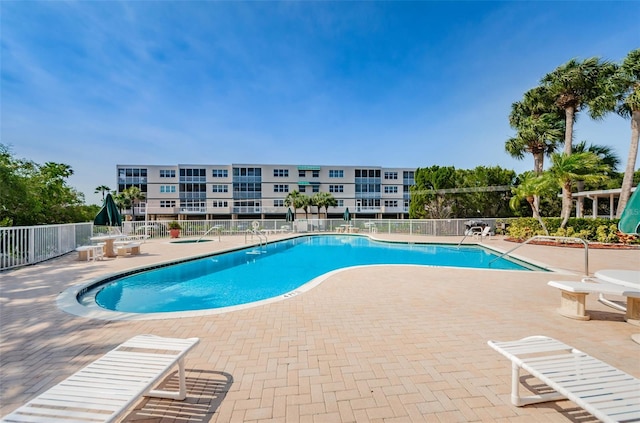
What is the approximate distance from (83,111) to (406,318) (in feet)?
54.8

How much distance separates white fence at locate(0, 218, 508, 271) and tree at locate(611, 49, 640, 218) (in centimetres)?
715

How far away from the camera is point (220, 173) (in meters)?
41.7

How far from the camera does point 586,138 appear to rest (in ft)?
71.8

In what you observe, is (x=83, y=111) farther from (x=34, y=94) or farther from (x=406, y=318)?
(x=406, y=318)

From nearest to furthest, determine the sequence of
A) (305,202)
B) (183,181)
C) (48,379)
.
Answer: (48,379) → (305,202) → (183,181)

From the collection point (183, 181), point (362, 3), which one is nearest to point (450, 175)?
point (362, 3)

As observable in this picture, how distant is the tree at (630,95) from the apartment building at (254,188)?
2947 centimetres

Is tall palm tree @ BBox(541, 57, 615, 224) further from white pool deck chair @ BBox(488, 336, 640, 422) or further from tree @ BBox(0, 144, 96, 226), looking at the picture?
tree @ BBox(0, 144, 96, 226)

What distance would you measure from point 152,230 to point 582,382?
19878mm

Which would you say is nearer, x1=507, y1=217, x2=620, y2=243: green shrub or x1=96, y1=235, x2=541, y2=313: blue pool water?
x1=96, y1=235, x2=541, y2=313: blue pool water

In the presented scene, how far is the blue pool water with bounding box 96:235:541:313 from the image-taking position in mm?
6293

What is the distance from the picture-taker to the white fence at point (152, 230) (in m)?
8.05

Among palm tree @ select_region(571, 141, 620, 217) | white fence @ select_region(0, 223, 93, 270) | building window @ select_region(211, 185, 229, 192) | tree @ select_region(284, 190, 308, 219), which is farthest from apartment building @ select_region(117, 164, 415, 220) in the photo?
white fence @ select_region(0, 223, 93, 270)

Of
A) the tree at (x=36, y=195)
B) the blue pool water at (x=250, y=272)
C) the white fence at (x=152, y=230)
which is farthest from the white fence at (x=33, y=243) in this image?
the blue pool water at (x=250, y=272)
